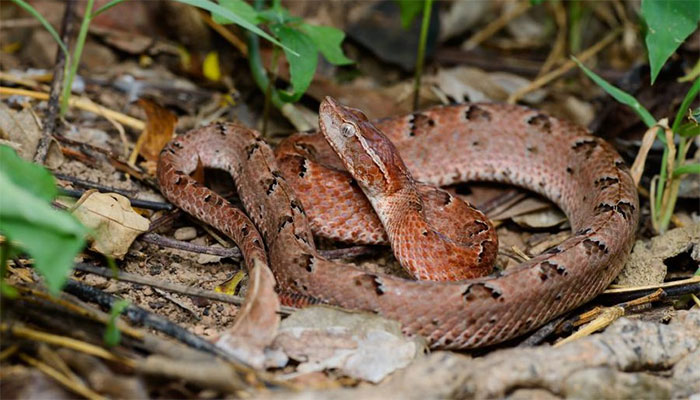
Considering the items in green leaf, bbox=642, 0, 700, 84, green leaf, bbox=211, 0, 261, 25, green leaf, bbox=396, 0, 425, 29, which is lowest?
green leaf, bbox=642, 0, 700, 84

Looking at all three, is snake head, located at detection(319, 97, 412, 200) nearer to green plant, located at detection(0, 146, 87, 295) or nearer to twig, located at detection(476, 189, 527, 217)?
twig, located at detection(476, 189, 527, 217)

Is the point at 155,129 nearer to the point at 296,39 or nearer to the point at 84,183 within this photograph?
the point at 84,183

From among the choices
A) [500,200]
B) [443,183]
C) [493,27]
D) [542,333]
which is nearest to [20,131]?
[443,183]

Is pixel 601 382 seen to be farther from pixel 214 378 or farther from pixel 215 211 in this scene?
pixel 215 211

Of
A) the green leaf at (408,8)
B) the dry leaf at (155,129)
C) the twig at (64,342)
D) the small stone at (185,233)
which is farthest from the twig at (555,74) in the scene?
the twig at (64,342)

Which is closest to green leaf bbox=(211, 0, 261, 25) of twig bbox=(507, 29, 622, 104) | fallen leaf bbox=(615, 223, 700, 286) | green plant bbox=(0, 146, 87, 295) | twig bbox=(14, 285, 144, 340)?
twig bbox=(14, 285, 144, 340)

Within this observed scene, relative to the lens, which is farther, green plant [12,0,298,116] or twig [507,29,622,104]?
twig [507,29,622,104]

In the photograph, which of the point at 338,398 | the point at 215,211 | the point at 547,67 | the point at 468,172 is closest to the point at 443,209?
the point at 468,172
